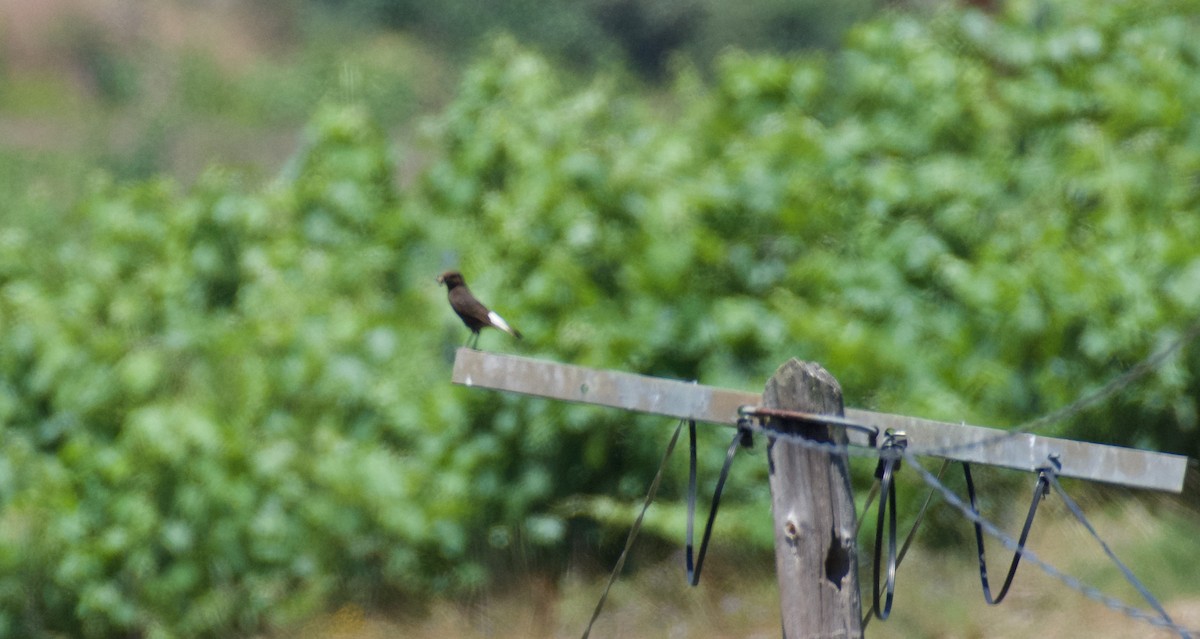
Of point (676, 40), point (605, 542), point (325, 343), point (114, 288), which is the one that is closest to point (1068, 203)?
point (605, 542)

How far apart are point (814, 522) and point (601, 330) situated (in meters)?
4.11

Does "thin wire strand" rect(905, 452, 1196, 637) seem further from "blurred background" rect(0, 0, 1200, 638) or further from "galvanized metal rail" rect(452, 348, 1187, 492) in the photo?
"blurred background" rect(0, 0, 1200, 638)

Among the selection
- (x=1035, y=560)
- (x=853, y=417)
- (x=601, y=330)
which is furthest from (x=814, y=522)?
(x=601, y=330)

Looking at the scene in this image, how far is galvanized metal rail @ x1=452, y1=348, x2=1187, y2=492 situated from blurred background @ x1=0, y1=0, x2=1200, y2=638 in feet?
10.6

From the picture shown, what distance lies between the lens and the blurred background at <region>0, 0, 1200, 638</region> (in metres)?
6.73

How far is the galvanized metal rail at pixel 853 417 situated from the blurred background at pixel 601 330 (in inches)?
128

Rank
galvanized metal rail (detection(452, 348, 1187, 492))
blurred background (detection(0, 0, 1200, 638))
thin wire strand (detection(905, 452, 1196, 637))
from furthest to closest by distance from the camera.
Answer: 1. blurred background (detection(0, 0, 1200, 638))
2. galvanized metal rail (detection(452, 348, 1187, 492))
3. thin wire strand (detection(905, 452, 1196, 637))

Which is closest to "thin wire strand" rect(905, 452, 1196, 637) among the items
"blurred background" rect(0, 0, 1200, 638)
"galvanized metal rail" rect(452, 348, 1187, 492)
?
"galvanized metal rail" rect(452, 348, 1187, 492)

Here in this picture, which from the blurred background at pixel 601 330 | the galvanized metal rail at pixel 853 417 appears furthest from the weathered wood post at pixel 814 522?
the blurred background at pixel 601 330

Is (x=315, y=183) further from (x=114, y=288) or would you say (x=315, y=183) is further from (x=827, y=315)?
(x=827, y=315)

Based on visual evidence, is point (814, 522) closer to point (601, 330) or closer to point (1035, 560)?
point (1035, 560)

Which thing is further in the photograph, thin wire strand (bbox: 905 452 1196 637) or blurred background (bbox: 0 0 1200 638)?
blurred background (bbox: 0 0 1200 638)

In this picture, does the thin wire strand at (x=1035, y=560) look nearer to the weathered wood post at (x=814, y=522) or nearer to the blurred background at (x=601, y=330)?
the weathered wood post at (x=814, y=522)

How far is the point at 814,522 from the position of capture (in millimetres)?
2779
